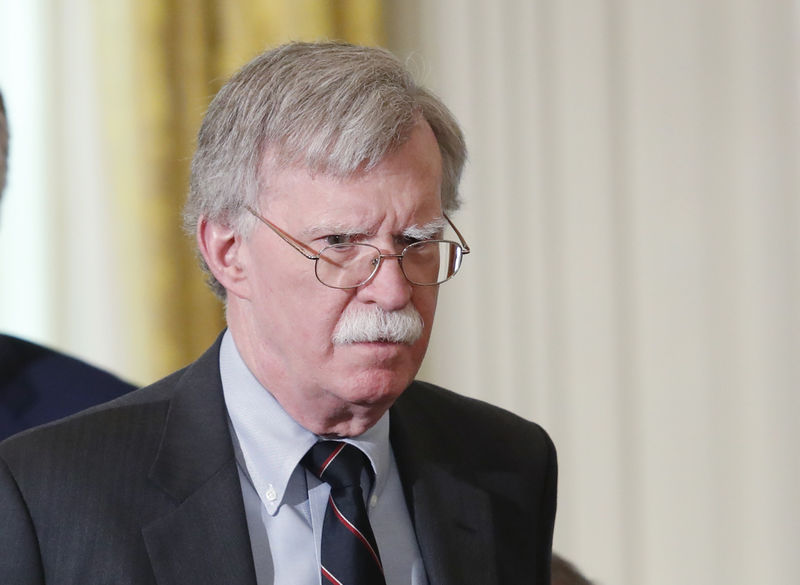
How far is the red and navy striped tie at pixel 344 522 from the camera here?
55.9 inches

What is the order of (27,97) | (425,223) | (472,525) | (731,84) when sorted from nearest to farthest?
1. (425,223)
2. (472,525)
3. (27,97)
4. (731,84)

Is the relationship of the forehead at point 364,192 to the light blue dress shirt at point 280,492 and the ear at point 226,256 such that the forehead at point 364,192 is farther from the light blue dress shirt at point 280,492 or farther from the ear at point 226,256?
the light blue dress shirt at point 280,492

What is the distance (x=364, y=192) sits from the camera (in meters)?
1.39

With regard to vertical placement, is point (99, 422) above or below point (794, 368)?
above

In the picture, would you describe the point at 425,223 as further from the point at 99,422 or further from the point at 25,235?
the point at 25,235

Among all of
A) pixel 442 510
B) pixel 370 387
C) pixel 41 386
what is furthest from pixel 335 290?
pixel 41 386

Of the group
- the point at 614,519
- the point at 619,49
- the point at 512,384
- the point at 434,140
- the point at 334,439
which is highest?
the point at 619,49

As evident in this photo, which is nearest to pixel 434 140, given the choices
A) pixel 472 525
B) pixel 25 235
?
pixel 472 525

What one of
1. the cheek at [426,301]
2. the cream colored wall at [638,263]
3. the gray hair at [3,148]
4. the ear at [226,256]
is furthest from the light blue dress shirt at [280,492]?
the cream colored wall at [638,263]

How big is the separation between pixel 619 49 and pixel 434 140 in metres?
2.02

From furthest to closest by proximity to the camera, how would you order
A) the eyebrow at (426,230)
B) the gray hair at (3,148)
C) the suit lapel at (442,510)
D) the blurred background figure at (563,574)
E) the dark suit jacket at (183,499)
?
1. the gray hair at (3,148)
2. the blurred background figure at (563,574)
3. the suit lapel at (442,510)
4. the eyebrow at (426,230)
5. the dark suit jacket at (183,499)

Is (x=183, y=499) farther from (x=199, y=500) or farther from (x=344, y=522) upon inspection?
(x=344, y=522)

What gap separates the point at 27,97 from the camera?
10.2 feet

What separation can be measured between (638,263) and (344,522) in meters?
2.10
